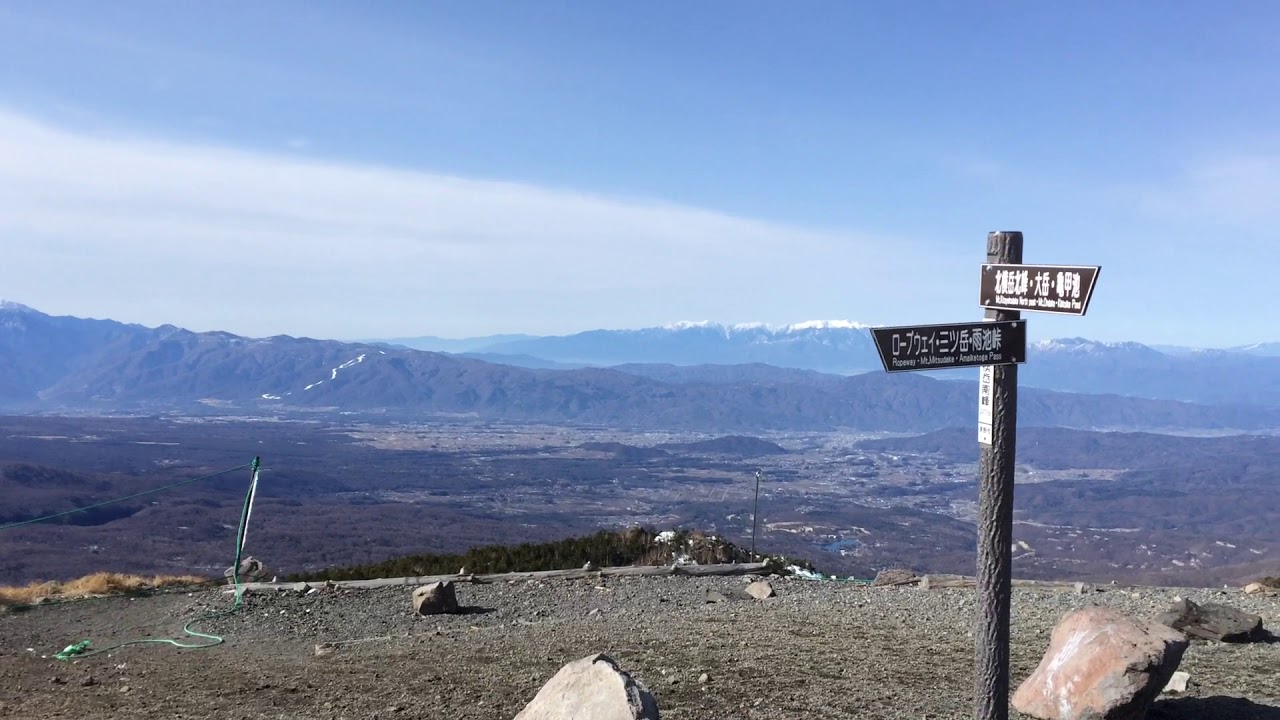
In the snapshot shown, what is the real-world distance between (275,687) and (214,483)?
11946 centimetres

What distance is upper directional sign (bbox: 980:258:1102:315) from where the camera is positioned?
218 inches

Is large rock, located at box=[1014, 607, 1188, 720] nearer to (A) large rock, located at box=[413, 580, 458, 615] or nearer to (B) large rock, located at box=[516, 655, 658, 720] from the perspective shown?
(B) large rock, located at box=[516, 655, 658, 720]

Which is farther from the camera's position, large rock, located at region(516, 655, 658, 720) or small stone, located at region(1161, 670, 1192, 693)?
small stone, located at region(1161, 670, 1192, 693)

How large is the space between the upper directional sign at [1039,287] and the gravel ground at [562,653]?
3.66 meters

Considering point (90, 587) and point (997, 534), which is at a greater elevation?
point (997, 534)

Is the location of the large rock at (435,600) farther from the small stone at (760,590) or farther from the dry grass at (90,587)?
the dry grass at (90,587)

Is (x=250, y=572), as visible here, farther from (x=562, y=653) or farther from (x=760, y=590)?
(x=760, y=590)

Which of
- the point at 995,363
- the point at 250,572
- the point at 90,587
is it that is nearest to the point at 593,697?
the point at 995,363

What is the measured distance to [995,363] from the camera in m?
5.96

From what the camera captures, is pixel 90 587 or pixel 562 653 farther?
pixel 90 587

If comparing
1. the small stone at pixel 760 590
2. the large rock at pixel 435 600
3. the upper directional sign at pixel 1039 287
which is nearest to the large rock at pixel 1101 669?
the upper directional sign at pixel 1039 287

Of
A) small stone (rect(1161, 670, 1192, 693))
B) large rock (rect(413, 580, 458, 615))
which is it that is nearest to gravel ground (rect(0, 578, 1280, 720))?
small stone (rect(1161, 670, 1192, 693))

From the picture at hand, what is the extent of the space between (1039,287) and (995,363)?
539 mm

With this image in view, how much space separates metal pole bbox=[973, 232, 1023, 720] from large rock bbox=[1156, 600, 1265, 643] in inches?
216
